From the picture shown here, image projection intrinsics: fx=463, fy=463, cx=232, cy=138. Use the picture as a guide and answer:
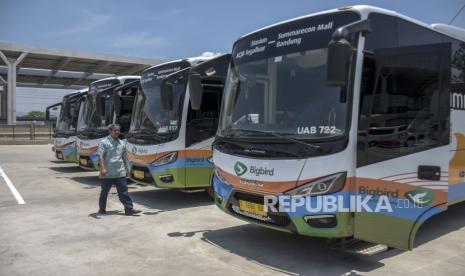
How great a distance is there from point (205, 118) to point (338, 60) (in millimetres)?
5102

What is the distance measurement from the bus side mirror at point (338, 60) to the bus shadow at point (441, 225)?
3.33 metres

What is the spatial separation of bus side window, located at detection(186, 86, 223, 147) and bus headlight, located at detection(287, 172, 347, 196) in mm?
4360

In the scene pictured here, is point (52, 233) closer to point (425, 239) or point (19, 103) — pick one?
point (425, 239)

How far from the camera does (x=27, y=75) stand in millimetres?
44344

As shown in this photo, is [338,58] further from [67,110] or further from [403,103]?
[67,110]

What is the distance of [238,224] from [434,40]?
4142 mm

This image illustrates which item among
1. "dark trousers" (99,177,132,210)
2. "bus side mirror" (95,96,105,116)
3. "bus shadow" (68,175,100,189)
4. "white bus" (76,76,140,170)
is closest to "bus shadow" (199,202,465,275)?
"dark trousers" (99,177,132,210)

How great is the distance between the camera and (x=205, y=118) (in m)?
9.54

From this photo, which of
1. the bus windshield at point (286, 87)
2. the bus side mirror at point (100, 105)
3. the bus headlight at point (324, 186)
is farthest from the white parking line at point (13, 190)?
the bus headlight at point (324, 186)

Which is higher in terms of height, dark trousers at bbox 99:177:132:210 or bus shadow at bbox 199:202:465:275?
dark trousers at bbox 99:177:132:210

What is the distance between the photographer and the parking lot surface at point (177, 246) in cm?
557

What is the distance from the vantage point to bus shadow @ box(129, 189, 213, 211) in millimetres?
9648

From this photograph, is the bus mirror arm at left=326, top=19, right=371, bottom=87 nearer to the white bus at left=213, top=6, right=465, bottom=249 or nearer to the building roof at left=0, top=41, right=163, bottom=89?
the white bus at left=213, top=6, right=465, bottom=249

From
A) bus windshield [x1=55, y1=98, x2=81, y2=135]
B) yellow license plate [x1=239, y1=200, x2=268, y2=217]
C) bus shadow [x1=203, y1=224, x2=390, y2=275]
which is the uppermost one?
bus windshield [x1=55, y1=98, x2=81, y2=135]
